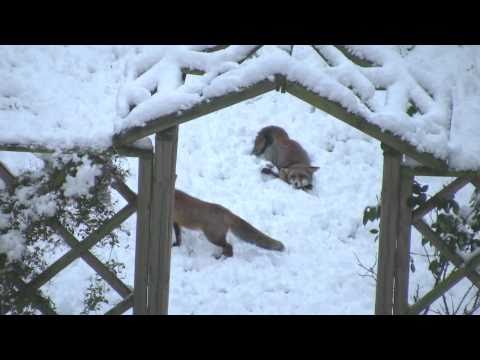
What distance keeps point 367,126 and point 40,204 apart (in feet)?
7.02

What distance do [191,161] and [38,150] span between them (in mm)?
5514

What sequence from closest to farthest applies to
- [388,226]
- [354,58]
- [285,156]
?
[388,226]
[354,58]
[285,156]

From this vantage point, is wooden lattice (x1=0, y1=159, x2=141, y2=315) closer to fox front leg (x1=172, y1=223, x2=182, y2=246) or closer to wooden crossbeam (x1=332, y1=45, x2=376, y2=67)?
wooden crossbeam (x1=332, y1=45, x2=376, y2=67)

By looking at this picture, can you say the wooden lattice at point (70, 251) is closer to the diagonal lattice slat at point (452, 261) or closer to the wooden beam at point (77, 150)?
the wooden beam at point (77, 150)

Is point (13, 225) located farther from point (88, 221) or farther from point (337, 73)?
point (337, 73)

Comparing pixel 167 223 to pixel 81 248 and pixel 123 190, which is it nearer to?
pixel 123 190

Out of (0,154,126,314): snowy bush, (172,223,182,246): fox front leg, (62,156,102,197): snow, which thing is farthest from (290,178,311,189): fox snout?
(62,156,102,197): snow

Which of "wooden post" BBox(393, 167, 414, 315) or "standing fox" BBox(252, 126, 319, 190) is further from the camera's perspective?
"standing fox" BBox(252, 126, 319, 190)

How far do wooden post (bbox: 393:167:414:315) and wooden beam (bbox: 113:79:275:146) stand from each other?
1.15 metres

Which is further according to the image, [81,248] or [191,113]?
[81,248]

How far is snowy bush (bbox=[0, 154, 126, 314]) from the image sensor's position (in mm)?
3678

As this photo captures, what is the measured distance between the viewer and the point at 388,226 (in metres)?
4.05

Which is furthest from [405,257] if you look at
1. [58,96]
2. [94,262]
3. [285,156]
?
[285,156]

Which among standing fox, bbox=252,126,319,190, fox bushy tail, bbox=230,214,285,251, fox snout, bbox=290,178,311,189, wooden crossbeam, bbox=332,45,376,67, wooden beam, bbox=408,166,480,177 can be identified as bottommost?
wooden beam, bbox=408,166,480,177
